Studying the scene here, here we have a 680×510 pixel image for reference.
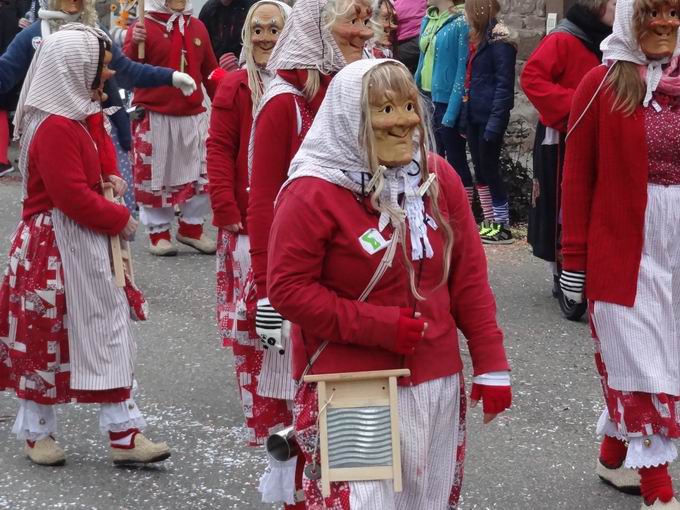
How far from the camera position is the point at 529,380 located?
651 cm

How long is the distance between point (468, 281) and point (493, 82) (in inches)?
230

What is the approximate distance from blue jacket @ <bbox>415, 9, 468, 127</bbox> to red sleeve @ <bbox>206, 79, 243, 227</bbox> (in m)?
4.58

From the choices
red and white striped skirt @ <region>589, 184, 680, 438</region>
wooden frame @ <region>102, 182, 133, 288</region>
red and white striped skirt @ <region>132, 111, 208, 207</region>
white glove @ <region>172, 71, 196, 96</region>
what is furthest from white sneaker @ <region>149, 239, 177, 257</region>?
red and white striped skirt @ <region>589, 184, 680, 438</region>

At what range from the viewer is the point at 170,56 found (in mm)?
8953

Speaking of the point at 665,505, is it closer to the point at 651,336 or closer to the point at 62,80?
the point at 651,336

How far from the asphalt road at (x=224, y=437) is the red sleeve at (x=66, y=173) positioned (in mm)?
1071

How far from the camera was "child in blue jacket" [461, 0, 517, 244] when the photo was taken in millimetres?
9070

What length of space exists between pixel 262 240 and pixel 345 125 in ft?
3.28

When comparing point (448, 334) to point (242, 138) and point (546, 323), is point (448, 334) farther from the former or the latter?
point (546, 323)

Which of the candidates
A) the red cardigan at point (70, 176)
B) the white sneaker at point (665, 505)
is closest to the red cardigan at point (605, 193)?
the white sneaker at point (665, 505)

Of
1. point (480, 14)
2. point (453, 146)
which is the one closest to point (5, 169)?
point (453, 146)

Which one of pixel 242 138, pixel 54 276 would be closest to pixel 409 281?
pixel 242 138

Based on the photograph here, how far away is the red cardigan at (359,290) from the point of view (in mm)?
3381

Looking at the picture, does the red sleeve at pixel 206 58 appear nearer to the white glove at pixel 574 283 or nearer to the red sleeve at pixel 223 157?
the red sleeve at pixel 223 157
